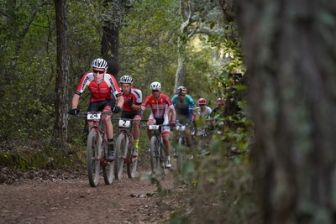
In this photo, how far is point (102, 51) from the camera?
18.3 m

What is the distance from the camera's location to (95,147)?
1083cm

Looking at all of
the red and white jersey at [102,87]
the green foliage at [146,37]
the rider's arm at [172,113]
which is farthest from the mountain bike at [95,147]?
the green foliage at [146,37]

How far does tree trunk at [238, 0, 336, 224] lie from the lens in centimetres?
206

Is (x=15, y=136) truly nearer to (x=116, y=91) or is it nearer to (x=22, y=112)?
(x=22, y=112)

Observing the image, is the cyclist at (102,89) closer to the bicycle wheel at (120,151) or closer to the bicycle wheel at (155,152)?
the bicycle wheel at (120,151)

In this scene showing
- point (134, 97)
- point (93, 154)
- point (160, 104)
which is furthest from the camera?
point (160, 104)

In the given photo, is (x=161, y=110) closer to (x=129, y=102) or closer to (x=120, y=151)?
(x=129, y=102)

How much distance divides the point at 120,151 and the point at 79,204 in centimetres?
395

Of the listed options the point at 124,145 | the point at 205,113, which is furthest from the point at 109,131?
the point at 205,113

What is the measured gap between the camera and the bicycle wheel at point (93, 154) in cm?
1051

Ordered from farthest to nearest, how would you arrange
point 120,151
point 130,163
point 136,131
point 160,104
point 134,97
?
point 160,104 < point 136,131 < point 134,97 < point 130,163 < point 120,151

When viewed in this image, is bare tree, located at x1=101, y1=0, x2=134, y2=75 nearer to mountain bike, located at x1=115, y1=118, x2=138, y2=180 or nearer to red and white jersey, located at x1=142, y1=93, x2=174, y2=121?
red and white jersey, located at x1=142, y1=93, x2=174, y2=121

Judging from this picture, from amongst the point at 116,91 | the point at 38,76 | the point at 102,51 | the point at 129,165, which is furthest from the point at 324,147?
the point at 102,51

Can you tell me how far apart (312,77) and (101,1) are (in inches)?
620
